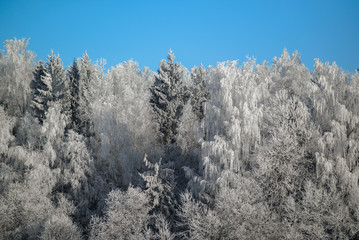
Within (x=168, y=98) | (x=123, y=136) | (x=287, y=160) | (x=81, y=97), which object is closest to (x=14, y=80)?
(x=81, y=97)

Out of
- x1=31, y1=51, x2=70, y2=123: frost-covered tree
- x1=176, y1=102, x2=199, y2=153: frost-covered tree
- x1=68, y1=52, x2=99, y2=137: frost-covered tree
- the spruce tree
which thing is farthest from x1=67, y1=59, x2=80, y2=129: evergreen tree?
x1=176, y1=102, x2=199, y2=153: frost-covered tree

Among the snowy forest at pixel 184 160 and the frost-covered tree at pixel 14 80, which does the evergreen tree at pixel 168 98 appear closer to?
the snowy forest at pixel 184 160

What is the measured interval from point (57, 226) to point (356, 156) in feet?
62.1

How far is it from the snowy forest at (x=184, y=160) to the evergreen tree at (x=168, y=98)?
14 centimetres

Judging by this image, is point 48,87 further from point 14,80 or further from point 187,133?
point 187,133

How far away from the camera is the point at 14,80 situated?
29438 mm

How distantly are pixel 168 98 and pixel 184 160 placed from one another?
6878 millimetres

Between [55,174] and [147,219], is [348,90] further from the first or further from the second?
[55,174]

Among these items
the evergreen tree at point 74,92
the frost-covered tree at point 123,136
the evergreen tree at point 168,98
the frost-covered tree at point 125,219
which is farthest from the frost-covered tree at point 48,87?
the frost-covered tree at point 125,219

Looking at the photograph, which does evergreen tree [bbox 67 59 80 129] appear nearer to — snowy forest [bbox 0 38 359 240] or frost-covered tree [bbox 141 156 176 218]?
snowy forest [bbox 0 38 359 240]

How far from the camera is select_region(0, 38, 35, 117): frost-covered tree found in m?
28.3

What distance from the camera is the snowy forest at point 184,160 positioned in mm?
14352

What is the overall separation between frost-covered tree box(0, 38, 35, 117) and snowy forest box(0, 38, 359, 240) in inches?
5.8

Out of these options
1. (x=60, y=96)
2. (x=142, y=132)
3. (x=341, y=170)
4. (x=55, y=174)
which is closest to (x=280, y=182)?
(x=341, y=170)
